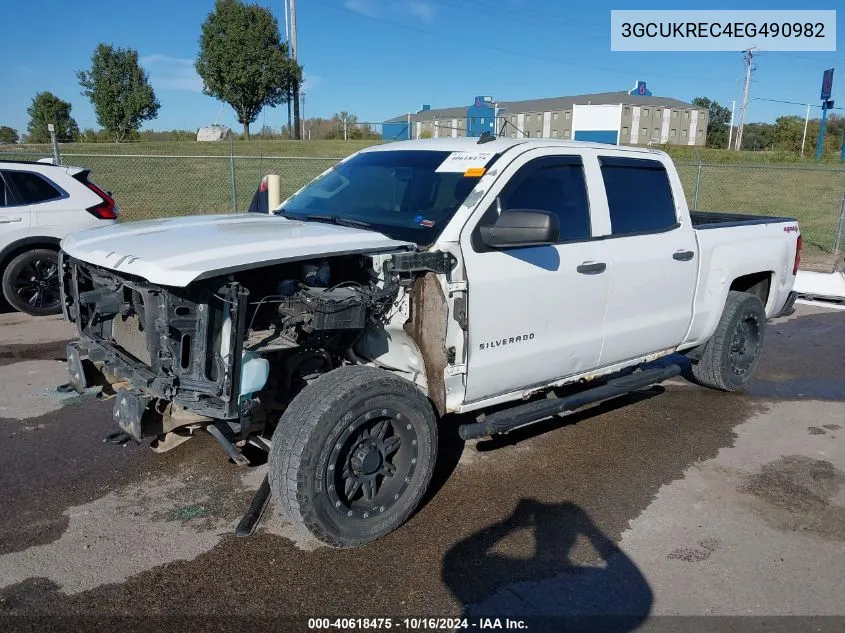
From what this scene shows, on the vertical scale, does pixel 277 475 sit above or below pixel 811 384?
above

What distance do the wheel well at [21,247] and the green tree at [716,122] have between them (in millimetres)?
79239

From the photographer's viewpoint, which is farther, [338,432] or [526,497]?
[526,497]

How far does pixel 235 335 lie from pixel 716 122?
90989mm

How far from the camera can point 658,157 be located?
204 inches

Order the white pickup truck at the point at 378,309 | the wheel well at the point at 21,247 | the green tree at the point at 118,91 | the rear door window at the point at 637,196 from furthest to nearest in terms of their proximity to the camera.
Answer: the green tree at the point at 118,91 < the wheel well at the point at 21,247 < the rear door window at the point at 637,196 < the white pickup truck at the point at 378,309

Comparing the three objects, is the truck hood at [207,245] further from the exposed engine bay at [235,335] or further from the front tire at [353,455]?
the front tire at [353,455]

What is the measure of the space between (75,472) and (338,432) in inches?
79.3

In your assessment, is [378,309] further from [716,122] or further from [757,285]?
[716,122]

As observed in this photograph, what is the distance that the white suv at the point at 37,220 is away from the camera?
7.97 metres

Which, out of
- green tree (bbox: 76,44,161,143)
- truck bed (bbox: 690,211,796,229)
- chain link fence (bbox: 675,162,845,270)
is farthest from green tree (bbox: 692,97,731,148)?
truck bed (bbox: 690,211,796,229)

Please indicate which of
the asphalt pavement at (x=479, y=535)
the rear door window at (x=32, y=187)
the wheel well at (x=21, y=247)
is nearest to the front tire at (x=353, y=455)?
the asphalt pavement at (x=479, y=535)

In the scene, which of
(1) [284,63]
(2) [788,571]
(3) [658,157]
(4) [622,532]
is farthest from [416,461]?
(1) [284,63]

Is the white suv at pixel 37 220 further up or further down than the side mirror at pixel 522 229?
further down

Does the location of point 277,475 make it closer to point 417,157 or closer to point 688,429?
point 417,157
